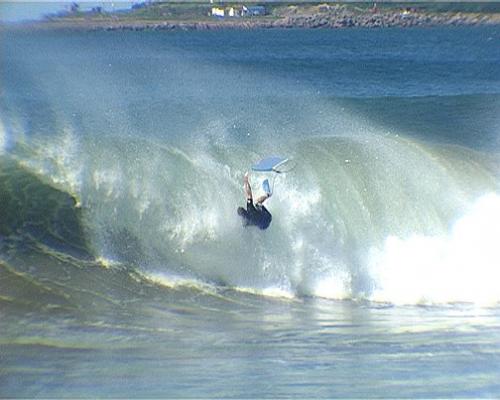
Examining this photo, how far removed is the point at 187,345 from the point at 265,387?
1673 mm

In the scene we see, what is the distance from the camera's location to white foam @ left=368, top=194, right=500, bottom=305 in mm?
13047

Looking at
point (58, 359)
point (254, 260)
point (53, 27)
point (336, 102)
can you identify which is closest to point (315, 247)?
point (254, 260)

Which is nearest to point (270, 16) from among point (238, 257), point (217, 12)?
point (217, 12)

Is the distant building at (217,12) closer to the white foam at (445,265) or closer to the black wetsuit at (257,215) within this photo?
the white foam at (445,265)

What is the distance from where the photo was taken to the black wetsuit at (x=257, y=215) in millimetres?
12836

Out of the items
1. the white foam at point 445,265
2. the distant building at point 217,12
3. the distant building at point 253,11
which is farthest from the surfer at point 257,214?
the distant building at point 217,12

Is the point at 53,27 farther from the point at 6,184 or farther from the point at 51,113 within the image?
the point at 6,184

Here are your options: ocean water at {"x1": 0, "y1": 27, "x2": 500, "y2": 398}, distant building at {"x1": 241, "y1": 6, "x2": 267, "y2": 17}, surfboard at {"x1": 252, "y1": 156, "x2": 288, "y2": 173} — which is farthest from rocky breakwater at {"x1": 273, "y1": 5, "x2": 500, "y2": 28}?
surfboard at {"x1": 252, "y1": 156, "x2": 288, "y2": 173}

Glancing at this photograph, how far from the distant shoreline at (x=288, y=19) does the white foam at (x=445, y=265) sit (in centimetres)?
2436

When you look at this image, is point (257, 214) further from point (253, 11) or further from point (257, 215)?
point (253, 11)

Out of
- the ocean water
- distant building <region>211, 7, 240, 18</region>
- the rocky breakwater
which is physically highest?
the rocky breakwater

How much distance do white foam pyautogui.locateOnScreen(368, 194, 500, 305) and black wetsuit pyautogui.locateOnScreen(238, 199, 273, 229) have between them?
5.73 ft

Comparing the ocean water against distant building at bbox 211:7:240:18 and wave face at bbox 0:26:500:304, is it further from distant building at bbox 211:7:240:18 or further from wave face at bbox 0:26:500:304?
distant building at bbox 211:7:240:18

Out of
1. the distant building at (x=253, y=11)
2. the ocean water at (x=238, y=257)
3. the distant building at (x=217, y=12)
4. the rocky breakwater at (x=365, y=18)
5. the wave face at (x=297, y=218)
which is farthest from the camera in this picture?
the rocky breakwater at (x=365, y=18)
